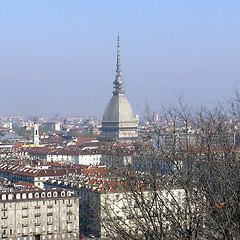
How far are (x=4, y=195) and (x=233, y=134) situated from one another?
18895 millimetres

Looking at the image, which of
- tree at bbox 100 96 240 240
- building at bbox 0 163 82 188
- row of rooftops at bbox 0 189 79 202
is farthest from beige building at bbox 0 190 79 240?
tree at bbox 100 96 240 240

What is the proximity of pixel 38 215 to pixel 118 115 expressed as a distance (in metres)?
64.0

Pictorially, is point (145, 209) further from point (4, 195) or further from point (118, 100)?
point (118, 100)

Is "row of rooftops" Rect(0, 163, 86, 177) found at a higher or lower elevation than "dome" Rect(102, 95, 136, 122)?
lower

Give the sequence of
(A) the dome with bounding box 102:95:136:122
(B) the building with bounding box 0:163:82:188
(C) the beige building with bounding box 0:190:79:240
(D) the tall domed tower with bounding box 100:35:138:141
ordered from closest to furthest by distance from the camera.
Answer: (C) the beige building with bounding box 0:190:79:240, (B) the building with bounding box 0:163:82:188, (D) the tall domed tower with bounding box 100:35:138:141, (A) the dome with bounding box 102:95:136:122

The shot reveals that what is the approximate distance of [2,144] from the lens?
79.9 m

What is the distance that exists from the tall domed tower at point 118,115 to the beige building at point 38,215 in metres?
60.3

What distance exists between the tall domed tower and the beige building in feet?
198

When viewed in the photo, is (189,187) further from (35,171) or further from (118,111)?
(118,111)

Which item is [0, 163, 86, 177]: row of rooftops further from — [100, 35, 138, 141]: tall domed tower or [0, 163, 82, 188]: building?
[100, 35, 138, 141]: tall domed tower

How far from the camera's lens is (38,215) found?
26938 millimetres

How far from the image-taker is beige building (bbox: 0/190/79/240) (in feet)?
86.1

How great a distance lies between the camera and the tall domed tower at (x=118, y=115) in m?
89.1

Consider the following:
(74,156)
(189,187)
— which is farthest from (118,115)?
(189,187)
